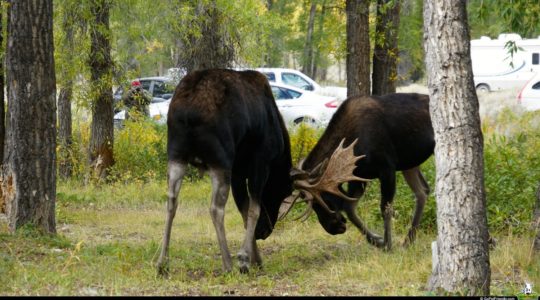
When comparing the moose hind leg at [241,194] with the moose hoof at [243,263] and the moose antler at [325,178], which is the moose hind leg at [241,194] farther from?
the moose hoof at [243,263]

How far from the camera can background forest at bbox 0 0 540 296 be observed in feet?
29.6

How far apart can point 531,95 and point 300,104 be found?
784 centimetres

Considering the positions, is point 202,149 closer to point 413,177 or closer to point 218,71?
point 218,71

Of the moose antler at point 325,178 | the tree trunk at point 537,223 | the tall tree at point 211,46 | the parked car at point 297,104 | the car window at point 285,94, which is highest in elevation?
the tall tree at point 211,46

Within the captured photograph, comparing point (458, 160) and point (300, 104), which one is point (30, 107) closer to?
point (458, 160)

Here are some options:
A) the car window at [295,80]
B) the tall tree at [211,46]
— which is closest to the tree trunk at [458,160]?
the tall tree at [211,46]

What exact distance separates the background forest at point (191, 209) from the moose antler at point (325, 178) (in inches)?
26.9

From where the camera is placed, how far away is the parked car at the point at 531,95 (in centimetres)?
2931

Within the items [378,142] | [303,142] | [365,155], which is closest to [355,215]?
[365,155]

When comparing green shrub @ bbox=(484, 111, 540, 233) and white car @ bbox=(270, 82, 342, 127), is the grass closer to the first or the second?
green shrub @ bbox=(484, 111, 540, 233)

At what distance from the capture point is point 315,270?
1026 centimetres

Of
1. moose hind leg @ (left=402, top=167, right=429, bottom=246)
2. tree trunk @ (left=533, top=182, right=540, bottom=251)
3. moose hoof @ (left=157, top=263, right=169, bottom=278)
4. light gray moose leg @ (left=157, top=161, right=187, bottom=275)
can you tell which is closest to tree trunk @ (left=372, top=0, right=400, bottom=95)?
moose hind leg @ (left=402, top=167, right=429, bottom=246)

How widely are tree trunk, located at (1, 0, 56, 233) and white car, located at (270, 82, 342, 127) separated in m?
16.7

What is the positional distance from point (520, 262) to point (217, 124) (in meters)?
3.58
